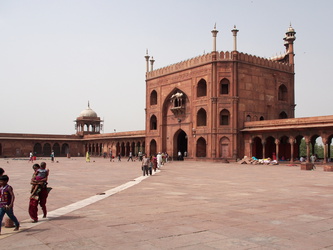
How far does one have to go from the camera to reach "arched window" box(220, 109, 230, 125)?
34.9 meters

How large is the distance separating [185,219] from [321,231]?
2.35 metres

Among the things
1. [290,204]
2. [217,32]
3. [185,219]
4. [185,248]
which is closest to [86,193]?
[185,219]

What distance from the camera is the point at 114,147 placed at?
52812 mm

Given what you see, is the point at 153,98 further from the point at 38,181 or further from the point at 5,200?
the point at 5,200

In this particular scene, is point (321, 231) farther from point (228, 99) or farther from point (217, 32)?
point (217, 32)

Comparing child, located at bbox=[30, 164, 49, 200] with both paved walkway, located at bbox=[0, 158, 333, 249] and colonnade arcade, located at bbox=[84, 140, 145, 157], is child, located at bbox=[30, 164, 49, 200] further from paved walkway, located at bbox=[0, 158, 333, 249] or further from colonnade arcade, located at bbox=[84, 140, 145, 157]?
colonnade arcade, located at bbox=[84, 140, 145, 157]

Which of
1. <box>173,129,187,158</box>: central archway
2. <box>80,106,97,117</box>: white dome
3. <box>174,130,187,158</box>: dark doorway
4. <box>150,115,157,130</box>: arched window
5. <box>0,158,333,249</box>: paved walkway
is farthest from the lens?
<box>80,106,97,117</box>: white dome

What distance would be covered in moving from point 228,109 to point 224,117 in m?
1.37

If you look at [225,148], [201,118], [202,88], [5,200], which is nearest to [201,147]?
[201,118]

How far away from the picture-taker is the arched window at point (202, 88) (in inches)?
1452

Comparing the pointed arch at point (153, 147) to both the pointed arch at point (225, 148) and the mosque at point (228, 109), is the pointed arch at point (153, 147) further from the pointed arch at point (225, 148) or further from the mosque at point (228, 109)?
the pointed arch at point (225, 148)

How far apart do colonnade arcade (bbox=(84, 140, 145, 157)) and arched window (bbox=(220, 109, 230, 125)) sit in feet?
49.9

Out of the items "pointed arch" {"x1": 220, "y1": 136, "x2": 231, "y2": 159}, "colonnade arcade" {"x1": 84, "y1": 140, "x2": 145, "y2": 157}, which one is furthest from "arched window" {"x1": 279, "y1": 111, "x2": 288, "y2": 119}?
"colonnade arcade" {"x1": 84, "y1": 140, "x2": 145, "y2": 157}

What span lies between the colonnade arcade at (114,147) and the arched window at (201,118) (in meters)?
12.8
